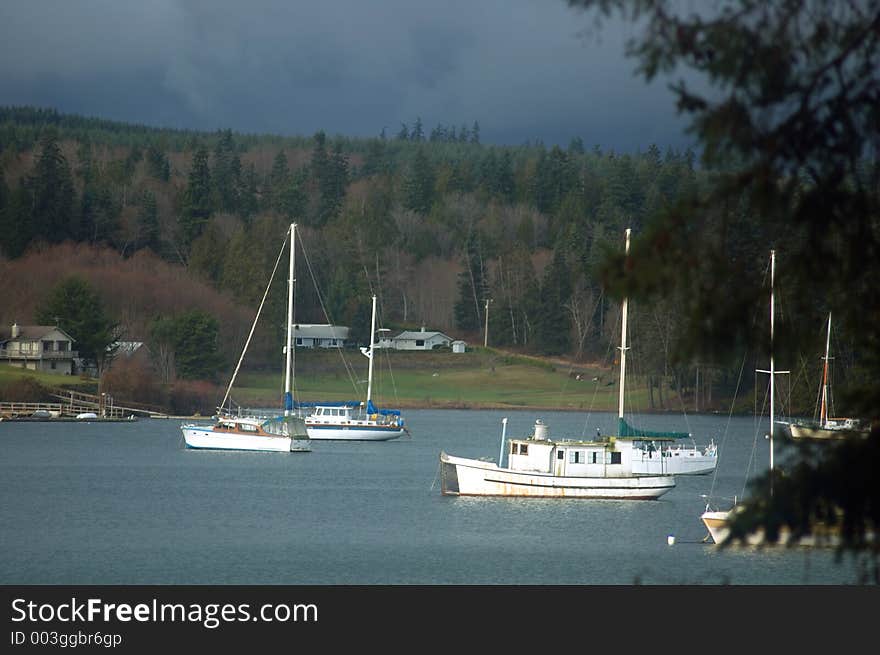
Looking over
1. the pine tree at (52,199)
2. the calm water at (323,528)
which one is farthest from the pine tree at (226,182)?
the calm water at (323,528)

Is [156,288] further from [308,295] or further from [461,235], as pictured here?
[461,235]

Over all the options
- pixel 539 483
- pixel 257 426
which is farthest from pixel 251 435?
pixel 539 483

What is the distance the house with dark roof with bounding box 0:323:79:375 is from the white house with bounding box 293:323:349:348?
117 ft

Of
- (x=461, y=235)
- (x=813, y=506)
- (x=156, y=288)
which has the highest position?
(x=461, y=235)

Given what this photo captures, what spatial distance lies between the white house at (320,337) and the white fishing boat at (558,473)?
89.0 meters

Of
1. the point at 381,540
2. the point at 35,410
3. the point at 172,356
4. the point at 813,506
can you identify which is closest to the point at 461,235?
the point at 172,356

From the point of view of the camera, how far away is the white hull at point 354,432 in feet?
260

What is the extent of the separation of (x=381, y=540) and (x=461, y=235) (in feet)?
448

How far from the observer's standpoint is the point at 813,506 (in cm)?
1205

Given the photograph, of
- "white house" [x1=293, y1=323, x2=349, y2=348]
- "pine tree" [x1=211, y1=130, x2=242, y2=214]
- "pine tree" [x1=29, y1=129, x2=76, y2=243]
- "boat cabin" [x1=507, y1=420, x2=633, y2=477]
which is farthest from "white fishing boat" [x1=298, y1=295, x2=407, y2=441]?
"pine tree" [x1=211, y1=130, x2=242, y2=214]

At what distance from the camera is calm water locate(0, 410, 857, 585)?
35.3 meters

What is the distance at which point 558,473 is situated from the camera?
48.1 meters

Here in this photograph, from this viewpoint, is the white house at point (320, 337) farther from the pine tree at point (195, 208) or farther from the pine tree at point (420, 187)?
the pine tree at point (420, 187)
